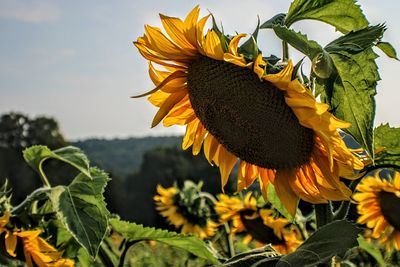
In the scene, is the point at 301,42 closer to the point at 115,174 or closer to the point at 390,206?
the point at 390,206

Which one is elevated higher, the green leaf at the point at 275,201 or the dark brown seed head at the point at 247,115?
the dark brown seed head at the point at 247,115

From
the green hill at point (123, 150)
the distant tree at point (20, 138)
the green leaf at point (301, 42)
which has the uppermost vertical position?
the green leaf at point (301, 42)

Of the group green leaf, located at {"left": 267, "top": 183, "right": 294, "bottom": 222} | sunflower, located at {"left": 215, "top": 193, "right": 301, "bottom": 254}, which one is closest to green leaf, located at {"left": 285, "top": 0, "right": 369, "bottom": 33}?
green leaf, located at {"left": 267, "top": 183, "right": 294, "bottom": 222}

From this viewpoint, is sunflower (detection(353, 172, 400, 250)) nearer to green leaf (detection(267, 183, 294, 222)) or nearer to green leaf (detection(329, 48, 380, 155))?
green leaf (detection(267, 183, 294, 222))

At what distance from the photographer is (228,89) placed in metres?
1.07

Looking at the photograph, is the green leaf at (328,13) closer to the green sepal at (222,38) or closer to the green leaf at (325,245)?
the green sepal at (222,38)

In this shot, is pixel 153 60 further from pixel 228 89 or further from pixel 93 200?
pixel 93 200

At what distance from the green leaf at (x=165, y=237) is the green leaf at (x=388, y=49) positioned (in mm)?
609

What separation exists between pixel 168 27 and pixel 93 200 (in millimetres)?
494

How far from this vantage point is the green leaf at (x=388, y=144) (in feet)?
3.94

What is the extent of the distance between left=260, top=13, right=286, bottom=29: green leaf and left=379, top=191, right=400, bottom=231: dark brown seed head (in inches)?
37.7

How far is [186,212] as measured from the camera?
3.11 metres

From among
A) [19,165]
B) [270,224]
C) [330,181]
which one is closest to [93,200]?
[330,181]

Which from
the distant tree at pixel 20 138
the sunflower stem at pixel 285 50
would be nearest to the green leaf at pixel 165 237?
the sunflower stem at pixel 285 50
